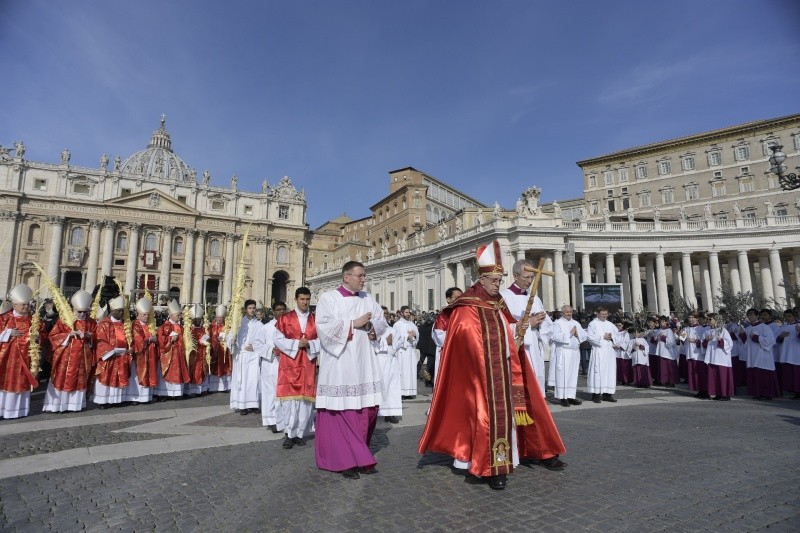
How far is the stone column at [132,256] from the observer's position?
6044 centimetres

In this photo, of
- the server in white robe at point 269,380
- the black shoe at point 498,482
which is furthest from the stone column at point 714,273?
the black shoe at point 498,482

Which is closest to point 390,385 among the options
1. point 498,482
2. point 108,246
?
point 498,482

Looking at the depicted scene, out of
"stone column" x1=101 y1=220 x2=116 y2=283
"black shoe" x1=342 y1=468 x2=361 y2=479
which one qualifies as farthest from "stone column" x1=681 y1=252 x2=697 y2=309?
"stone column" x1=101 y1=220 x2=116 y2=283

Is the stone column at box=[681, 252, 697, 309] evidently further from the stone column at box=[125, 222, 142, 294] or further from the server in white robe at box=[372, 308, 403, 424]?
the stone column at box=[125, 222, 142, 294]

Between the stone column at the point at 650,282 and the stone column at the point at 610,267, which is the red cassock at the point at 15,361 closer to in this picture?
the stone column at the point at 610,267

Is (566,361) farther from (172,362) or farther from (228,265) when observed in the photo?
(228,265)

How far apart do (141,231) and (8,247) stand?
14.9 metres

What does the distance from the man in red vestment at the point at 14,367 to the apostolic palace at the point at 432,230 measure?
84.8 feet

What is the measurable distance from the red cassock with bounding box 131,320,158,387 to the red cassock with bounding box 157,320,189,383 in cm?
29

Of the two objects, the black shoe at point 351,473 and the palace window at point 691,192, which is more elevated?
the palace window at point 691,192

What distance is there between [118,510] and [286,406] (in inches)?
106

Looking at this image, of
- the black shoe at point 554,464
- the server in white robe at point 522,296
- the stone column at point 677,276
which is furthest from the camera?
the stone column at point 677,276

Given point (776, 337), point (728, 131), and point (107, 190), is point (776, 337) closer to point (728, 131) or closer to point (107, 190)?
point (728, 131)

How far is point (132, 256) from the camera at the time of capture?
60594 millimetres
